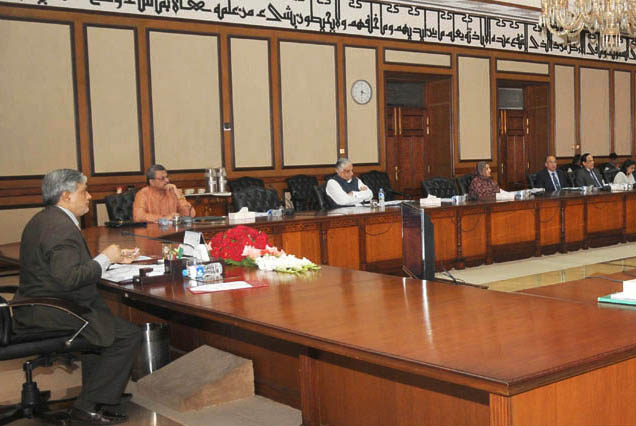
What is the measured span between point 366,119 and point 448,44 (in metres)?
2.18

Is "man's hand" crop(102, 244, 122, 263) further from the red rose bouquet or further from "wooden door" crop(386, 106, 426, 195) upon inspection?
"wooden door" crop(386, 106, 426, 195)

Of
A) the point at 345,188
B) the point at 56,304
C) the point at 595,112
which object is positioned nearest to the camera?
the point at 56,304

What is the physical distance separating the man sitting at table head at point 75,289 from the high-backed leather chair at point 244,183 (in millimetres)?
5956

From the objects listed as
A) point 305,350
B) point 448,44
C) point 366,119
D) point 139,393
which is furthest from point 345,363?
point 448,44

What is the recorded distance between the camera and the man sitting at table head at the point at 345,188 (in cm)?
818

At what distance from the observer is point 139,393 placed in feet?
12.9

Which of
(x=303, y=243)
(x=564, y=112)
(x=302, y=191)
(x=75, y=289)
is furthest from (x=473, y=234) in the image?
(x=564, y=112)

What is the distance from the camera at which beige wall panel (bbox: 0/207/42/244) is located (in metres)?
8.13

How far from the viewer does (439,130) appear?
40.9 ft

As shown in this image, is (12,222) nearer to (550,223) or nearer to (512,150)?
(550,223)

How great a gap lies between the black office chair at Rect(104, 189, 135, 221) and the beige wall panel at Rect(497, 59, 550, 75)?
7985 mm

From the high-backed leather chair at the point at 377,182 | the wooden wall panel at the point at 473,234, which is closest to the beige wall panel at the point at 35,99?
the high-backed leather chair at the point at 377,182

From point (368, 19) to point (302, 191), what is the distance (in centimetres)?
301

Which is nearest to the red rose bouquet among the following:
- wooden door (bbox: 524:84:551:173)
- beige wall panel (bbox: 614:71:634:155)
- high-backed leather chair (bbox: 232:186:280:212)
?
high-backed leather chair (bbox: 232:186:280:212)
